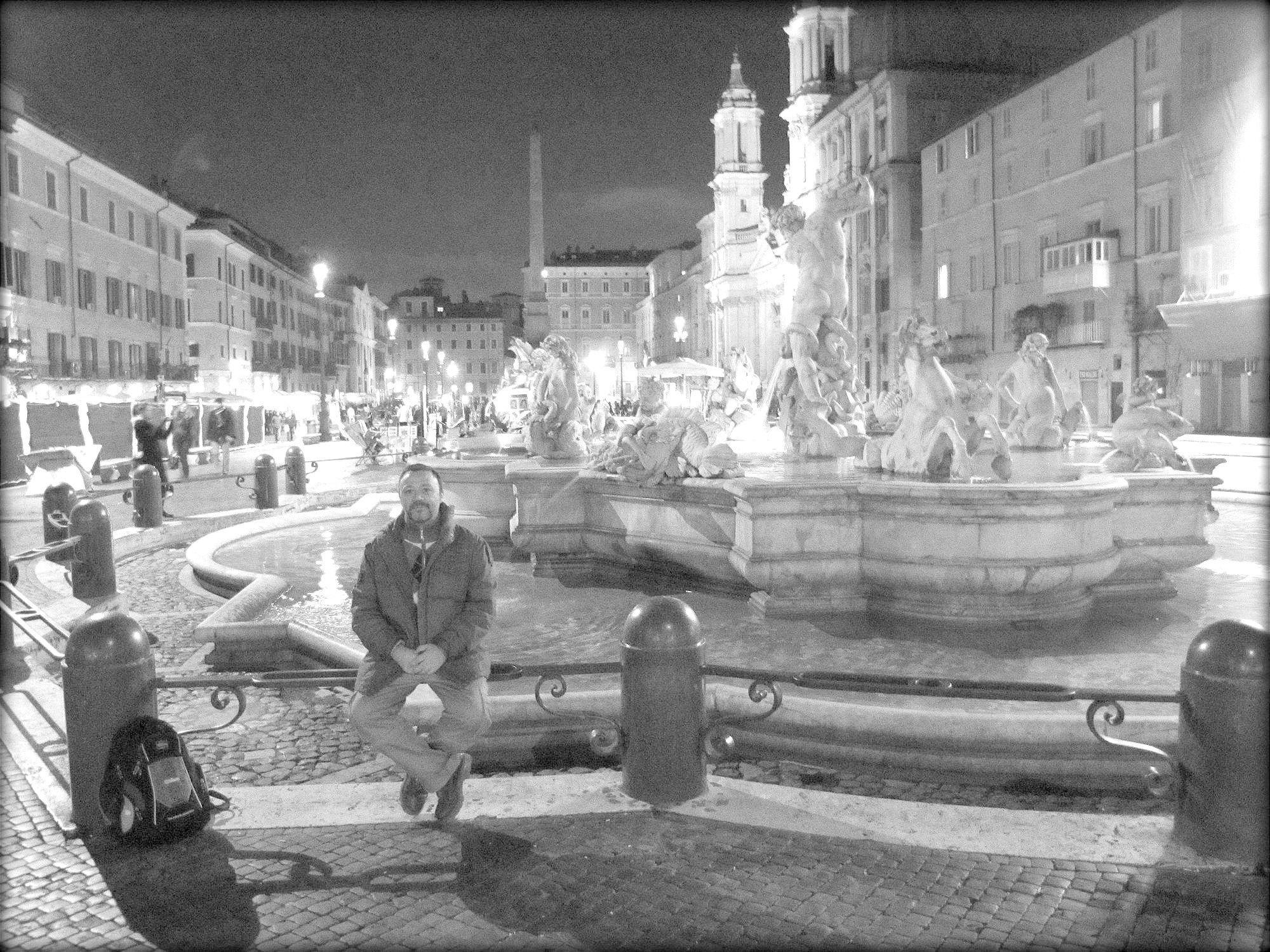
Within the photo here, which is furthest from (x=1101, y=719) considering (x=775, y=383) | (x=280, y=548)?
(x=280, y=548)

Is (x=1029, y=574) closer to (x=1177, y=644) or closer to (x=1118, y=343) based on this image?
(x=1177, y=644)

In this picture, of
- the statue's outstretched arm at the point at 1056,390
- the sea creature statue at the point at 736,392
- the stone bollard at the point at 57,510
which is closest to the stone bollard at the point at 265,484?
the stone bollard at the point at 57,510

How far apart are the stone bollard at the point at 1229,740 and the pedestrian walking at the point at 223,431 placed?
20.4 metres

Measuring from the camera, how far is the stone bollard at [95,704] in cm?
423

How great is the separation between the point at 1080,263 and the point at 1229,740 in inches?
1396

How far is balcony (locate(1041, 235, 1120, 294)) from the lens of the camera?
35.3 metres

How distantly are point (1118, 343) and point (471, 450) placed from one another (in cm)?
2597

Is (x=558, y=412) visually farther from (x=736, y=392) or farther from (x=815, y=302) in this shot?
(x=736, y=392)

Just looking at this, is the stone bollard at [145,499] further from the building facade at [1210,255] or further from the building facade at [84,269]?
the building facade at [1210,255]

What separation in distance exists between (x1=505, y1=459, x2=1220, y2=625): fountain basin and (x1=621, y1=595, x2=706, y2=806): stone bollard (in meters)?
2.96

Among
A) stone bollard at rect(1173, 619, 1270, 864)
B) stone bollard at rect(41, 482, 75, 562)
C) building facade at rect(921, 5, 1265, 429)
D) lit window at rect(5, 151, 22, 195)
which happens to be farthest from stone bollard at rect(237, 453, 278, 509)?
building facade at rect(921, 5, 1265, 429)

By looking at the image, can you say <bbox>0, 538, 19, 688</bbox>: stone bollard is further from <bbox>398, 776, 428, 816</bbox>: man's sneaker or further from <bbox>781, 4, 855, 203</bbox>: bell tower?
<bbox>781, 4, 855, 203</bbox>: bell tower

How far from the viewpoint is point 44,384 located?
1179 inches

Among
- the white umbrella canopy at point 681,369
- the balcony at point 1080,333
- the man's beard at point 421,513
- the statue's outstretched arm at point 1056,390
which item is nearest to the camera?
the man's beard at point 421,513
